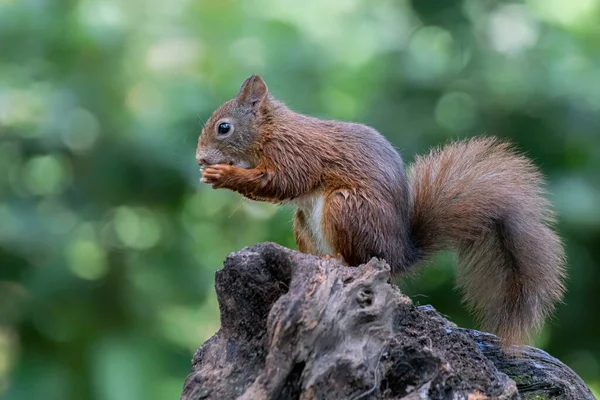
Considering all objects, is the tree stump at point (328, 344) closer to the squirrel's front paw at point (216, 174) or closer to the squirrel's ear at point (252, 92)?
the squirrel's front paw at point (216, 174)

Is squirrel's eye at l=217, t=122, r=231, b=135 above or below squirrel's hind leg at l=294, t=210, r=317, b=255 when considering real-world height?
above

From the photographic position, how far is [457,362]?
5.74 feet

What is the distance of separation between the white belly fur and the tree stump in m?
0.48

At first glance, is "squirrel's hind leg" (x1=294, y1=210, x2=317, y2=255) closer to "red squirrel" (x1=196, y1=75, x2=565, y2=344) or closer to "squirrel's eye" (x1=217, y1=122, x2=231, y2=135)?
"red squirrel" (x1=196, y1=75, x2=565, y2=344)

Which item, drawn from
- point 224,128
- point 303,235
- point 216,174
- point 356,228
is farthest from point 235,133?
point 356,228

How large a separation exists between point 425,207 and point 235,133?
27.0 inches

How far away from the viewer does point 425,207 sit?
2426 millimetres

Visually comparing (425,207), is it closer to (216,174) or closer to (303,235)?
(303,235)

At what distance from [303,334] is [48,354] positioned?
2.63m

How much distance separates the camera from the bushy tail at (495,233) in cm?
221

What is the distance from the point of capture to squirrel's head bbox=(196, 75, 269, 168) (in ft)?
8.70

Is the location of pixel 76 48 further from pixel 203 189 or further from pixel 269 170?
pixel 269 170

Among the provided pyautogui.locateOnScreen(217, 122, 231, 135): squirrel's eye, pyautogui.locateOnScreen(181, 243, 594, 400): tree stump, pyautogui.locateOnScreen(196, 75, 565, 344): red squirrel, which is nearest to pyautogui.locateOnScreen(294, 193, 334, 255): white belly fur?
pyautogui.locateOnScreen(196, 75, 565, 344): red squirrel

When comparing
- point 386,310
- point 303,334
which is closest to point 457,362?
point 386,310
